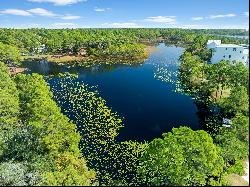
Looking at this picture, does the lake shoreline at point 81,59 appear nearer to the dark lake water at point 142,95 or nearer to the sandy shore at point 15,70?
the dark lake water at point 142,95

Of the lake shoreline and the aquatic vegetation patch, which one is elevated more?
the lake shoreline

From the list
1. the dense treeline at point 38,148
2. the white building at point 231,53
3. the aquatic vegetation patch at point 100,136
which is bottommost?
the aquatic vegetation patch at point 100,136

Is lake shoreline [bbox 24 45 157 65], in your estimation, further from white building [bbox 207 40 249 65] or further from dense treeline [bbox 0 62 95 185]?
dense treeline [bbox 0 62 95 185]

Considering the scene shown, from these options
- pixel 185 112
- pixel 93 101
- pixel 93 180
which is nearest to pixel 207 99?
pixel 185 112

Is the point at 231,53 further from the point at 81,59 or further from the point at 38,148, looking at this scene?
the point at 38,148

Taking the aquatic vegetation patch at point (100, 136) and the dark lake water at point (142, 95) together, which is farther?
the dark lake water at point (142, 95)

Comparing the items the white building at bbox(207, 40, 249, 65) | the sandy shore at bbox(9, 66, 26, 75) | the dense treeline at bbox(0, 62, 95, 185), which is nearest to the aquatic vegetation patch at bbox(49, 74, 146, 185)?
the dense treeline at bbox(0, 62, 95, 185)

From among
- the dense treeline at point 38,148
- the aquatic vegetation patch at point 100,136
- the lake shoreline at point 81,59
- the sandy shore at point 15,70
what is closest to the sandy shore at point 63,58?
the lake shoreline at point 81,59

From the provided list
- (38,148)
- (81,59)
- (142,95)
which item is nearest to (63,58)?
(81,59)

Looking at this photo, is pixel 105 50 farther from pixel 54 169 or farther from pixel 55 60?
pixel 54 169
